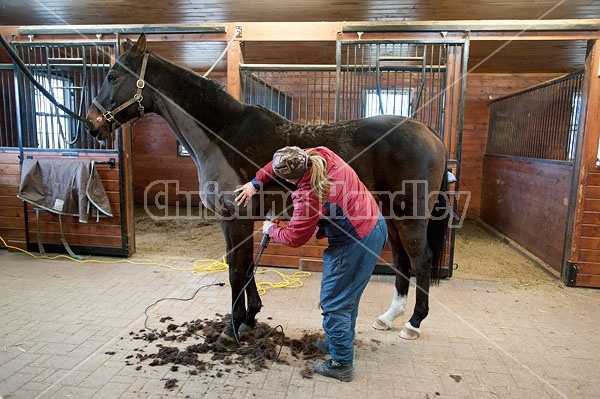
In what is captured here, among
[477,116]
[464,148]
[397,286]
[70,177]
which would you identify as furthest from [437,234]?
[477,116]

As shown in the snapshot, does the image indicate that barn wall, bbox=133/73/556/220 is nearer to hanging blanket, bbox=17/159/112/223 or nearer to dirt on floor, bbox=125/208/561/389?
hanging blanket, bbox=17/159/112/223

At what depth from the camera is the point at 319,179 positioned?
5.49 ft

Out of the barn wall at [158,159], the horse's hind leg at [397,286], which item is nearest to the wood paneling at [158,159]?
the barn wall at [158,159]

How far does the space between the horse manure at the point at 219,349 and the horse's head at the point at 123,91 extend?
1.38 meters

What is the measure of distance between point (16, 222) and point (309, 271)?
3.29m

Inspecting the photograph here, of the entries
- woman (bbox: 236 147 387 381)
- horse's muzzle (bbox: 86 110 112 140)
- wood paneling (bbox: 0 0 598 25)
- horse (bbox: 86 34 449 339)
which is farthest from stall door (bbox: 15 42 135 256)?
woman (bbox: 236 147 387 381)

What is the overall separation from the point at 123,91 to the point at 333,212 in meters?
1.57

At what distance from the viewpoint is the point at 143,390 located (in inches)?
71.5

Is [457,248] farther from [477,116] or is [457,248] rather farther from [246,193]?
[246,193]

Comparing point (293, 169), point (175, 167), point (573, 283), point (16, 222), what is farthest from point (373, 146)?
point (175, 167)

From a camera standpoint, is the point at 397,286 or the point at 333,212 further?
the point at 397,286

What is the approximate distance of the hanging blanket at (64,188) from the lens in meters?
3.88

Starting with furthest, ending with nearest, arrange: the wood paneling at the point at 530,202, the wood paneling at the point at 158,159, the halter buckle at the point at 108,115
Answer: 1. the wood paneling at the point at 158,159
2. the wood paneling at the point at 530,202
3. the halter buckle at the point at 108,115

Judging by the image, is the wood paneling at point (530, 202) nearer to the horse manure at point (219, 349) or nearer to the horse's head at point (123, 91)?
the horse manure at point (219, 349)
